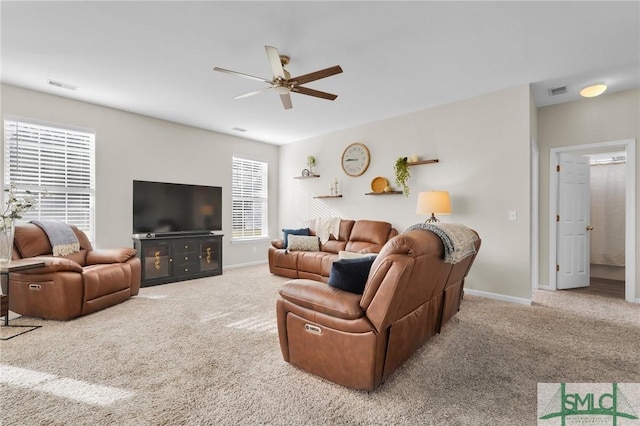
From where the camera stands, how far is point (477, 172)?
160 inches

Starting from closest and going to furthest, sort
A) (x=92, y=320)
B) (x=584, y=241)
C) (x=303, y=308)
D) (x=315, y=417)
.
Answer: (x=315, y=417) < (x=303, y=308) < (x=92, y=320) < (x=584, y=241)

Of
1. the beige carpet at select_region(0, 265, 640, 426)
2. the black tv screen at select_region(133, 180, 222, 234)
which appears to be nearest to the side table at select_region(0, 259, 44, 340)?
the beige carpet at select_region(0, 265, 640, 426)

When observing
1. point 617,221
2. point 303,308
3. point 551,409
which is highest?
point 617,221

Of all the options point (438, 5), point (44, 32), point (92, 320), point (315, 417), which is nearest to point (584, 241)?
point (438, 5)

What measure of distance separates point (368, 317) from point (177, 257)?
404 centimetres

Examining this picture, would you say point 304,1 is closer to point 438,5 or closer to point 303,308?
point 438,5

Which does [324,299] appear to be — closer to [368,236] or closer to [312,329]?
[312,329]

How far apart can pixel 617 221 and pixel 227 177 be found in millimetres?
7673

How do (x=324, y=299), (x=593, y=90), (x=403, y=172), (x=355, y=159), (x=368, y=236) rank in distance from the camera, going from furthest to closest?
(x=355, y=159)
(x=368, y=236)
(x=403, y=172)
(x=593, y=90)
(x=324, y=299)

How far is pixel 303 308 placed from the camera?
77.8 inches

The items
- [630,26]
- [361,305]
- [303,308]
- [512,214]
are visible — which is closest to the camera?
[361,305]

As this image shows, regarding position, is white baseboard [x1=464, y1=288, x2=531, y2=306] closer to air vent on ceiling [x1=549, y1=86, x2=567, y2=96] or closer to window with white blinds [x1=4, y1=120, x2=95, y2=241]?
air vent on ceiling [x1=549, y1=86, x2=567, y2=96]

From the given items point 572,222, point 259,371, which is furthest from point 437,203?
point 259,371

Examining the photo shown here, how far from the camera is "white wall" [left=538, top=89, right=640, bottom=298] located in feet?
12.6
